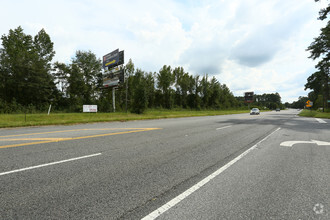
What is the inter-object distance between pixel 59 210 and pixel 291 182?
4107mm

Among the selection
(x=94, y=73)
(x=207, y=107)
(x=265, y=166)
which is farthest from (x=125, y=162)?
(x=207, y=107)

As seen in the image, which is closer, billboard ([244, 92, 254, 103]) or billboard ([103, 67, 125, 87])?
billboard ([103, 67, 125, 87])

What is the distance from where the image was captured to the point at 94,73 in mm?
48344

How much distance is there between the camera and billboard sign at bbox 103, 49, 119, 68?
28.0 metres

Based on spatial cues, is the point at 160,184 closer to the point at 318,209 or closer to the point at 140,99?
the point at 318,209

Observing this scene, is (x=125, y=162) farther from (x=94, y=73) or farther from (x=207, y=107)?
(x=207, y=107)

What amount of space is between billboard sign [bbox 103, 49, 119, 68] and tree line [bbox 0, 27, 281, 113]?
148 inches

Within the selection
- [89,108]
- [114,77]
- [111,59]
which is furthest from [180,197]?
[111,59]

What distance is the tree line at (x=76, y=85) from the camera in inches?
1292

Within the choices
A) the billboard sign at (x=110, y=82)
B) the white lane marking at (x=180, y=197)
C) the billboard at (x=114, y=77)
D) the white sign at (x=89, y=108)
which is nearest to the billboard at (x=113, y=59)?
the billboard at (x=114, y=77)

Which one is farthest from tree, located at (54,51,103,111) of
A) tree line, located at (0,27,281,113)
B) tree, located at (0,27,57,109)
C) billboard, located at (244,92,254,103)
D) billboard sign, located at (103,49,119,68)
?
billboard, located at (244,92,254,103)

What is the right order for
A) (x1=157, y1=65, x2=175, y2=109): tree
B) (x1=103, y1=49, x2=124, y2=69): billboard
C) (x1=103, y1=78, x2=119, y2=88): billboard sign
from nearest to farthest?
(x1=103, y1=49, x2=124, y2=69): billboard → (x1=103, y1=78, x2=119, y2=88): billboard sign → (x1=157, y1=65, x2=175, y2=109): tree

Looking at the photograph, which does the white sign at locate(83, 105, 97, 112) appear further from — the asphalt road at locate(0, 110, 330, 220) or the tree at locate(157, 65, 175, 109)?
the tree at locate(157, 65, 175, 109)

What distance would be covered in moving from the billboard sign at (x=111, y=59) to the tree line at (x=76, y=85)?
3749 millimetres
